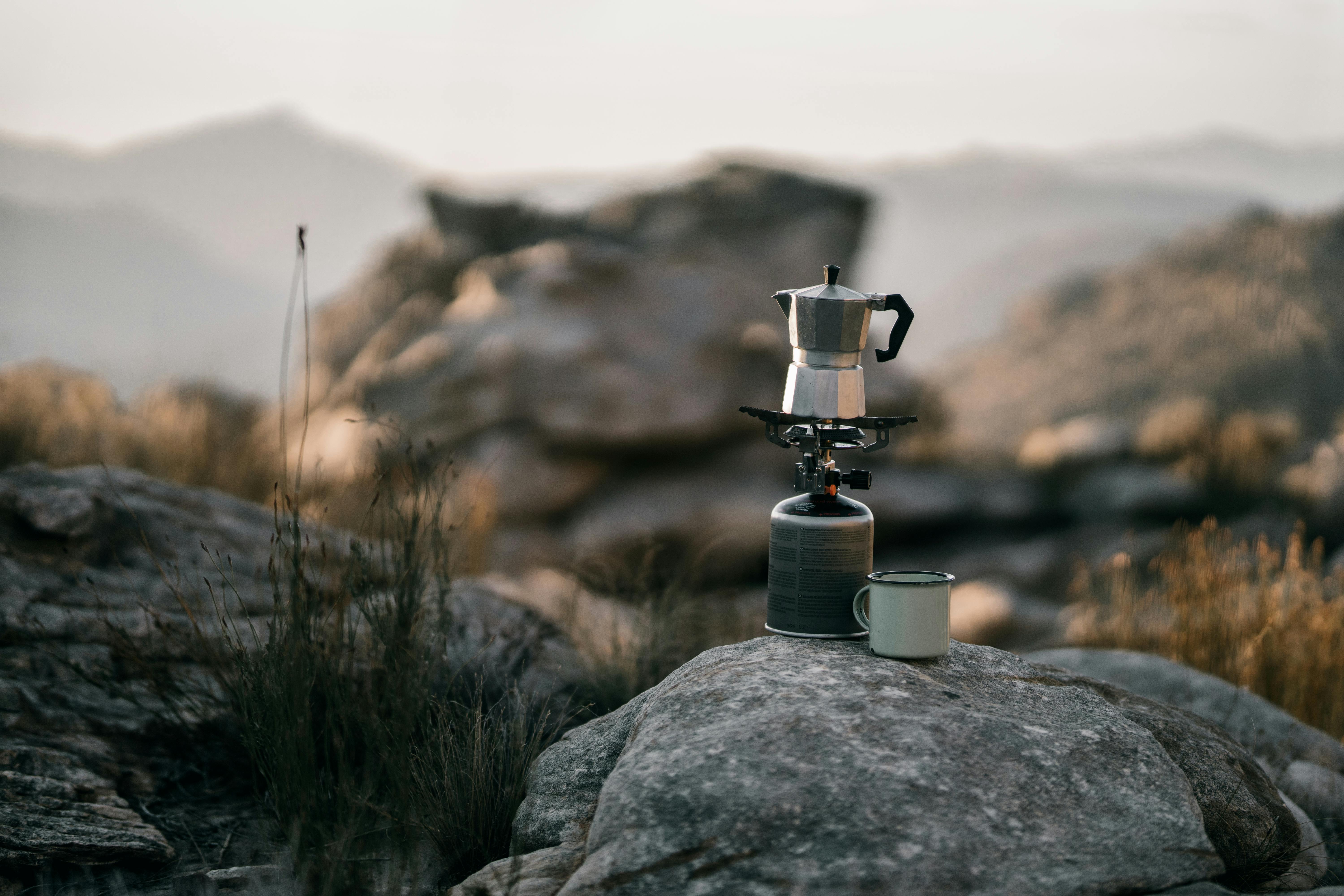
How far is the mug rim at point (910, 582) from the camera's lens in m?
2.29

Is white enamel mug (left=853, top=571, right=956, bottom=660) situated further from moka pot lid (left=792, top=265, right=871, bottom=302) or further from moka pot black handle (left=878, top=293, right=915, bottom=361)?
moka pot lid (left=792, top=265, right=871, bottom=302)

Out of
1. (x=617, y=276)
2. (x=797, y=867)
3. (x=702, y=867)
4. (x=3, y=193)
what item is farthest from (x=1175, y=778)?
(x=3, y=193)

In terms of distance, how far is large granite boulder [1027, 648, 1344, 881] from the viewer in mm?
3229

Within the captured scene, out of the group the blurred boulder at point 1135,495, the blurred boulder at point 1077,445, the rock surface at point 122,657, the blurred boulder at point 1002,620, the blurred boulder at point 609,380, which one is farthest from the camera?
the blurred boulder at point 1077,445

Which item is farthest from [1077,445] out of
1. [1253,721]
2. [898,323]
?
[898,323]

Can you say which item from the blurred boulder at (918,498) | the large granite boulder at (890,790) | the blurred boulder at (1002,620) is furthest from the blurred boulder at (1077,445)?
the large granite boulder at (890,790)

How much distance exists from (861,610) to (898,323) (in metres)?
0.68

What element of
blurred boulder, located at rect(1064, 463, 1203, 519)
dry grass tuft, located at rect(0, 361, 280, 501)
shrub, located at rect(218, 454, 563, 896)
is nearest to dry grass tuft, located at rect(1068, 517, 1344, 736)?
shrub, located at rect(218, 454, 563, 896)

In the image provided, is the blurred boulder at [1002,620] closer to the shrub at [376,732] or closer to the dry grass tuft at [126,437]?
the dry grass tuft at [126,437]

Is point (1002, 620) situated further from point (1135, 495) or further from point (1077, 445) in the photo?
point (1077, 445)

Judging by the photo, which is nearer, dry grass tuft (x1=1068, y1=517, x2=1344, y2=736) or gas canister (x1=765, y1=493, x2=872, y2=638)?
gas canister (x1=765, y1=493, x2=872, y2=638)

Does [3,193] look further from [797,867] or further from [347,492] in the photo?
[797,867]

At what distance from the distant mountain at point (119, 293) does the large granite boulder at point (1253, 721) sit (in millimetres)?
9255

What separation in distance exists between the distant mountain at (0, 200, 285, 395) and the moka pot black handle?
9647mm
